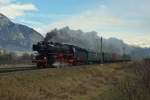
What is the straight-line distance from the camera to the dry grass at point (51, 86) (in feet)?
88.2

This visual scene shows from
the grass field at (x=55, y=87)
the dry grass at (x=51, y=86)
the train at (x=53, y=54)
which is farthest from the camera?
the train at (x=53, y=54)

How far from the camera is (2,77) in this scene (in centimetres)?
2898

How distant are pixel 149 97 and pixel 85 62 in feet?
120

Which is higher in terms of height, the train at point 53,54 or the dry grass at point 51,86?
the train at point 53,54

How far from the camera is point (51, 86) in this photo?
31.8 metres

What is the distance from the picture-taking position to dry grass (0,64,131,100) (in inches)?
1059

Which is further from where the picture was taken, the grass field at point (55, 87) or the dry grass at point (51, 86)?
the grass field at point (55, 87)

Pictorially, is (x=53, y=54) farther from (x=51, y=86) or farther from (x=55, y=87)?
(x=51, y=86)

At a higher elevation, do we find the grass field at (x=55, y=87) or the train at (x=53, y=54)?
the train at (x=53, y=54)

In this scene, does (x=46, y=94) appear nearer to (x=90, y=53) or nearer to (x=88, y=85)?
(x=88, y=85)

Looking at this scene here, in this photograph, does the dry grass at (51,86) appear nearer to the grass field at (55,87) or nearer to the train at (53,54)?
the grass field at (55,87)

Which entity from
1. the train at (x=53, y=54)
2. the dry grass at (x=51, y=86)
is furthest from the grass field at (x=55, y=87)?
the train at (x=53, y=54)

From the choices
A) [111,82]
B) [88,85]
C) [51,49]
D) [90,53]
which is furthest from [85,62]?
[88,85]

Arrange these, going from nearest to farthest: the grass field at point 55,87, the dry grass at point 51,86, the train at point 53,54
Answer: the dry grass at point 51,86 < the grass field at point 55,87 < the train at point 53,54
